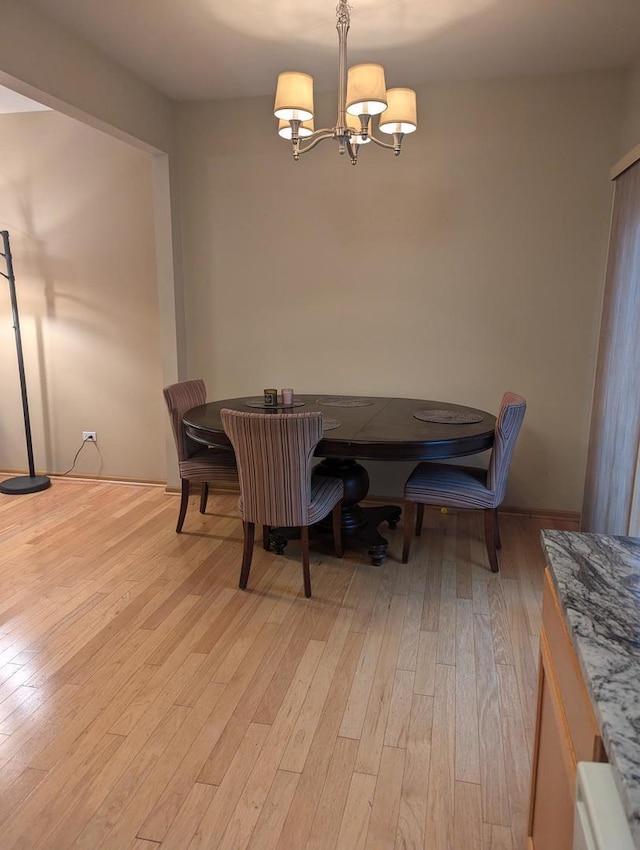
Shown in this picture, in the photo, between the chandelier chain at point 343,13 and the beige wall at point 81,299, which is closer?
the chandelier chain at point 343,13

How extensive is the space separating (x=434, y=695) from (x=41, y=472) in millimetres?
3690

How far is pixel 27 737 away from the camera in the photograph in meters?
1.79

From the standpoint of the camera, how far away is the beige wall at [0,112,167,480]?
13.0 ft

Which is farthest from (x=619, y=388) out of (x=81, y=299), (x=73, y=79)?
(x=81, y=299)

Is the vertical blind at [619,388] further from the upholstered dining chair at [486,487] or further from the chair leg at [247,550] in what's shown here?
the chair leg at [247,550]

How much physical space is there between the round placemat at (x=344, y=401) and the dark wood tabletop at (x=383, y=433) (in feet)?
0.30

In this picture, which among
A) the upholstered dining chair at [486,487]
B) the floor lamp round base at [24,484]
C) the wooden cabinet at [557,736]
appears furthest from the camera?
the floor lamp round base at [24,484]

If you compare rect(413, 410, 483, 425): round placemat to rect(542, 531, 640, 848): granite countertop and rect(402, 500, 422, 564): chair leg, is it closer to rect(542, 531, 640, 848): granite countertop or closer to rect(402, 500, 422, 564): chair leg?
rect(402, 500, 422, 564): chair leg

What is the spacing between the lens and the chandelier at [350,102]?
2.21 m

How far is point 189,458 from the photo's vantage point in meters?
3.33

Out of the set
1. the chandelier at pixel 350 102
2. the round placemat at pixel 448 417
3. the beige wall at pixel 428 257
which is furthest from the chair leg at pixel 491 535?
the chandelier at pixel 350 102

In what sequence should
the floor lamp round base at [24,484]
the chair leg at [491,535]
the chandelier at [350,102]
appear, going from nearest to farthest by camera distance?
the chandelier at [350,102] < the chair leg at [491,535] < the floor lamp round base at [24,484]

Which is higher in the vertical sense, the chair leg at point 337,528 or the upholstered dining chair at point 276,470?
the upholstered dining chair at point 276,470

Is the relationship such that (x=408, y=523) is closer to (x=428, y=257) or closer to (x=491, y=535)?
(x=491, y=535)
